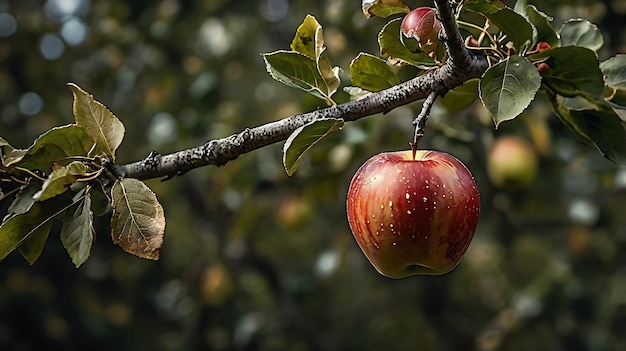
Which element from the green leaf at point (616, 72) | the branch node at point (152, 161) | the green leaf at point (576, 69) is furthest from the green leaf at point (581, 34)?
the branch node at point (152, 161)

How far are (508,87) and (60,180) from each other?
40 cm

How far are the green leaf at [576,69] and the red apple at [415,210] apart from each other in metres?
0.13

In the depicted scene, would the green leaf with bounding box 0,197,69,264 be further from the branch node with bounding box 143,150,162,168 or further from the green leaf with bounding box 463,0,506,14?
the green leaf with bounding box 463,0,506,14

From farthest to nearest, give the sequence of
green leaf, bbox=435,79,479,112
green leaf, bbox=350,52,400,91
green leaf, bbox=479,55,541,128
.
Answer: green leaf, bbox=435,79,479,112
green leaf, bbox=350,52,400,91
green leaf, bbox=479,55,541,128

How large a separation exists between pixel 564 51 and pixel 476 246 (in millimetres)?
3166

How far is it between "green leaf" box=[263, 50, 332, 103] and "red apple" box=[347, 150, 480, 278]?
0.10 meters

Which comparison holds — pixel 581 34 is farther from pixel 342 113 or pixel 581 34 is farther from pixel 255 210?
pixel 255 210

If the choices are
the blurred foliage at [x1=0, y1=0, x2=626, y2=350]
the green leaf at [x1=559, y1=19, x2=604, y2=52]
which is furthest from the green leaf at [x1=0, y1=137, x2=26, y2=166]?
the blurred foliage at [x1=0, y1=0, x2=626, y2=350]

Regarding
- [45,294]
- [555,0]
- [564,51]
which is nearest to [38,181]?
[564,51]

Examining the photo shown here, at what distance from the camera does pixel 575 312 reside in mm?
2248

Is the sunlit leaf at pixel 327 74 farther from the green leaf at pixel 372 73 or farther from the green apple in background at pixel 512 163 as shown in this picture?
the green apple in background at pixel 512 163

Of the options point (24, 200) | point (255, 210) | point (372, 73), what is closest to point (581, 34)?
point (372, 73)

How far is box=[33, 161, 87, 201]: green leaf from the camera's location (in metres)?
0.63

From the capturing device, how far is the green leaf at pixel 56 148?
2.30 feet
